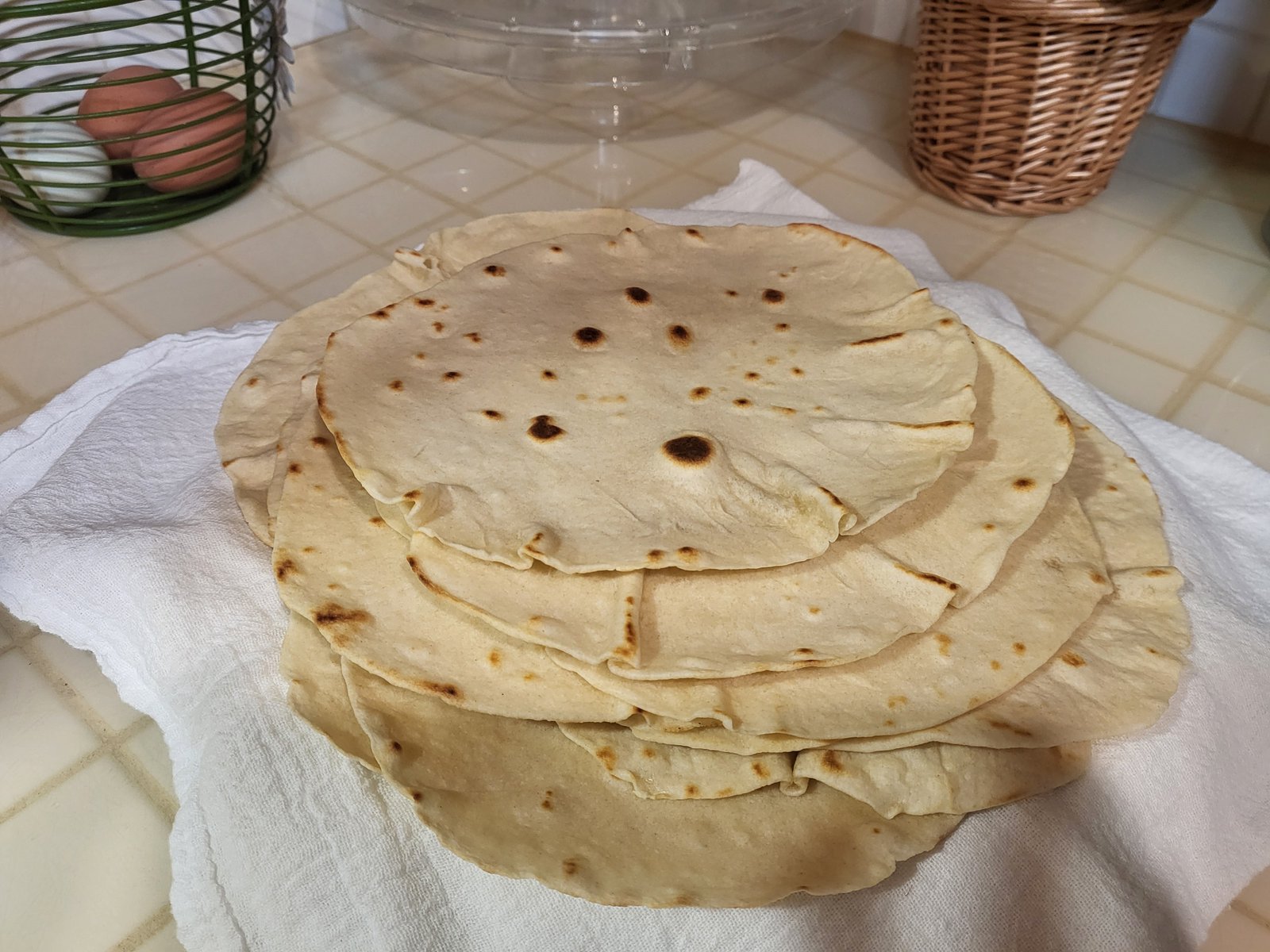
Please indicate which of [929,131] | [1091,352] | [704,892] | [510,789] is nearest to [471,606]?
[510,789]

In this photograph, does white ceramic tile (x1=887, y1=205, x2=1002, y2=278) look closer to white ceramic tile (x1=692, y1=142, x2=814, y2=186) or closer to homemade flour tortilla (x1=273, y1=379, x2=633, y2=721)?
white ceramic tile (x1=692, y1=142, x2=814, y2=186)

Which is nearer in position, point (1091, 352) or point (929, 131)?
point (1091, 352)

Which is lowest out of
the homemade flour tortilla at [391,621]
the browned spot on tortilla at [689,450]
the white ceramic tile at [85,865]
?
the white ceramic tile at [85,865]

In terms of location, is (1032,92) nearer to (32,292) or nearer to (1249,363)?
(1249,363)

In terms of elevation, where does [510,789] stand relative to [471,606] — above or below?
below

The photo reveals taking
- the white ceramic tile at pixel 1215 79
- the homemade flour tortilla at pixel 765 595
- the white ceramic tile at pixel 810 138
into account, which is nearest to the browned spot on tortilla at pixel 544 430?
the homemade flour tortilla at pixel 765 595

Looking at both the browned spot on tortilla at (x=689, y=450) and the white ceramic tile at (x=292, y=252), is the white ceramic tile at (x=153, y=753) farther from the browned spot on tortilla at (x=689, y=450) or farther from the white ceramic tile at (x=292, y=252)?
the white ceramic tile at (x=292, y=252)

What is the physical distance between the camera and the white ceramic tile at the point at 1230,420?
46.9 inches

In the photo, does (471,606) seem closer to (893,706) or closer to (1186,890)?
(893,706)

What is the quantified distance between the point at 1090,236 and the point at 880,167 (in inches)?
14.9

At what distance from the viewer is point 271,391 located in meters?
0.95

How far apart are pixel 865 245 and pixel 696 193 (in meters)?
0.71

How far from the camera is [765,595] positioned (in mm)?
680

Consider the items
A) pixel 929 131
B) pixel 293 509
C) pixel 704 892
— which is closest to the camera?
pixel 704 892
